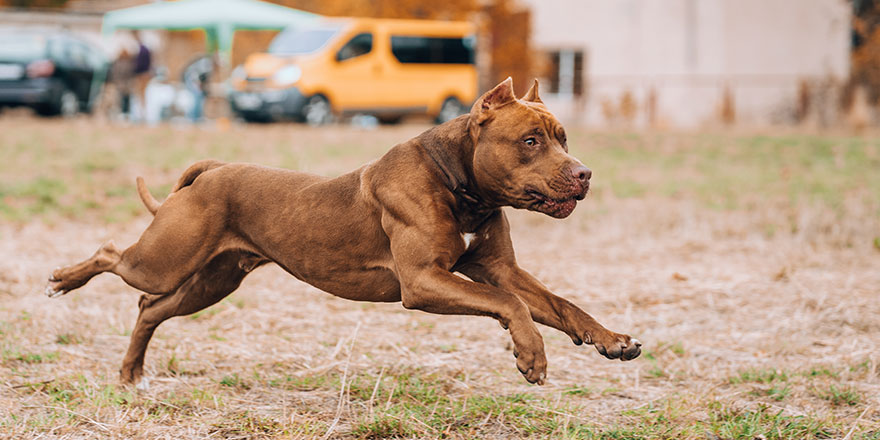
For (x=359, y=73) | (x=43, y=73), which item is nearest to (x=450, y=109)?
(x=359, y=73)

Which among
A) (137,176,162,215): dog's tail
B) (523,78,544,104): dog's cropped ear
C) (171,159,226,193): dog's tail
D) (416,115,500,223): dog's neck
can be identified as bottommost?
→ (137,176,162,215): dog's tail

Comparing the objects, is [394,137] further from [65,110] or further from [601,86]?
[601,86]

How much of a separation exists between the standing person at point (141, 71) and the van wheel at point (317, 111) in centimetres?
403

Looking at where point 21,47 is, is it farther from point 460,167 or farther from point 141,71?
point 460,167

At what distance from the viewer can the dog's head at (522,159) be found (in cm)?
401

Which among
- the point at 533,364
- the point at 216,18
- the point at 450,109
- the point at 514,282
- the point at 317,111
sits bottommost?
the point at 450,109

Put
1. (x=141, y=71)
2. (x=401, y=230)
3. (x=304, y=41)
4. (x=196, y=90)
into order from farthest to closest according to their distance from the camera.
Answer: (x=141, y=71), (x=304, y=41), (x=196, y=90), (x=401, y=230)

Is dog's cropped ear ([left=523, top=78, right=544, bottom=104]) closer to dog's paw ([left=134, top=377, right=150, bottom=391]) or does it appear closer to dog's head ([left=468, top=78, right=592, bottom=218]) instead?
dog's head ([left=468, top=78, right=592, bottom=218])

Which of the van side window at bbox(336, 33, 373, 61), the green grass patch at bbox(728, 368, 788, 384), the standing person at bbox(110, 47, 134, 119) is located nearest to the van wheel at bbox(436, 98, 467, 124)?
the van side window at bbox(336, 33, 373, 61)

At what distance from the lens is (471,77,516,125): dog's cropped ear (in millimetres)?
4172

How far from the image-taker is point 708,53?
27125 mm

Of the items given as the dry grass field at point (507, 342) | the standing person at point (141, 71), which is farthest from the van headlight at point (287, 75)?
the dry grass field at point (507, 342)

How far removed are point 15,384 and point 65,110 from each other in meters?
17.9

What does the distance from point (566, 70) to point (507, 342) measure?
2347 cm
